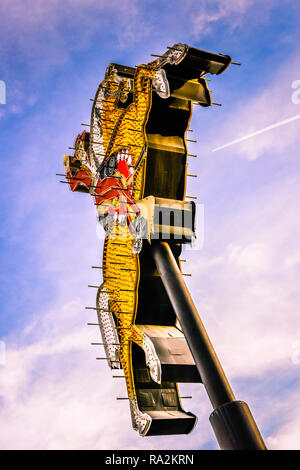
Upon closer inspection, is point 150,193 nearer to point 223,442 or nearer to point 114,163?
point 114,163

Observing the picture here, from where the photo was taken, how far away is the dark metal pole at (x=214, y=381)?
8672 mm

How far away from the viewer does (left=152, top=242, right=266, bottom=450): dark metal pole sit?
8.67 m

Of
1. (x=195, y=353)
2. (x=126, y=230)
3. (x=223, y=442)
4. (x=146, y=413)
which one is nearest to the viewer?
(x=223, y=442)

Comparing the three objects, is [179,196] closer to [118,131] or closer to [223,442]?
[118,131]

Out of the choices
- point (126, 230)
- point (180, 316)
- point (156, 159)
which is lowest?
point (180, 316)

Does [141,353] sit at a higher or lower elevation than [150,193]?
lower

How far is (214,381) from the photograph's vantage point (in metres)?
9.81

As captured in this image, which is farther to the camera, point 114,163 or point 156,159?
point 114,163

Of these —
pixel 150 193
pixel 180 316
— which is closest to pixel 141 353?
pixel 180 316

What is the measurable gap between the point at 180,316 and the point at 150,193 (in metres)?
4.69

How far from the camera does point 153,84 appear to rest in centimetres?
1391

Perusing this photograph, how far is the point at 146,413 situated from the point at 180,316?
14.0 ft
